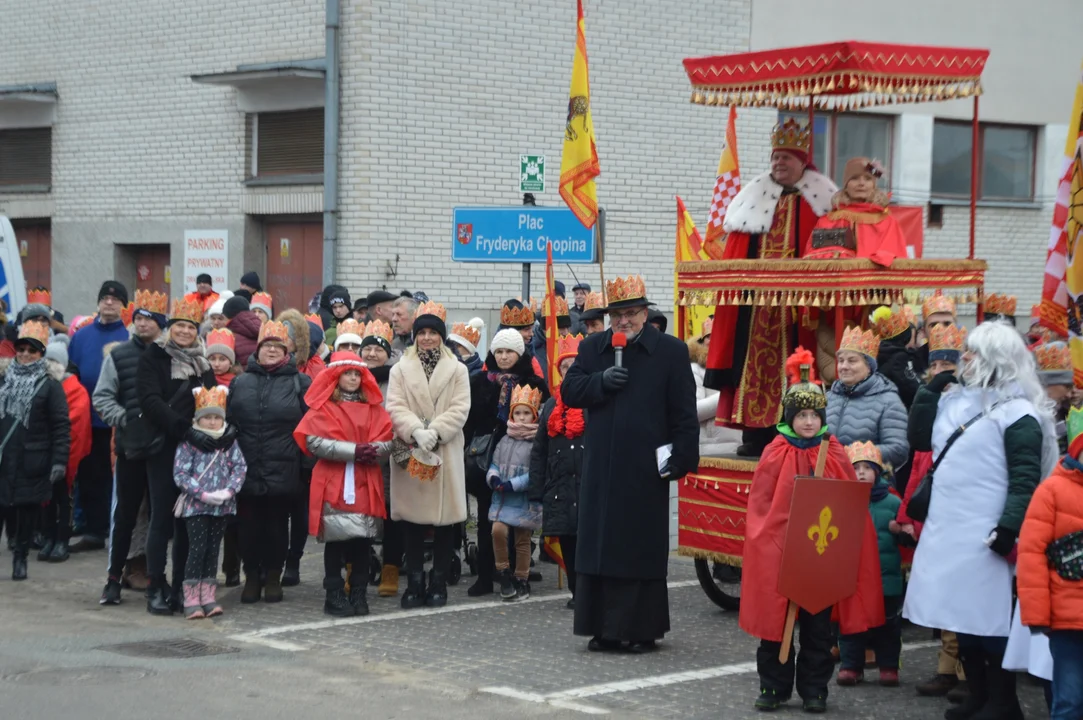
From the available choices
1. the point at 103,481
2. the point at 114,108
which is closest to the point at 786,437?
the point at 103,481

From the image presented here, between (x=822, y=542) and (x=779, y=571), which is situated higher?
(x=822, y=542)

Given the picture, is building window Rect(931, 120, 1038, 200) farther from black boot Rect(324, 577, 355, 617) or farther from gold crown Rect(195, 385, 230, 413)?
gold crown Rect(195, 385, 230, 413)

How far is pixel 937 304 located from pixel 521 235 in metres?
4.58

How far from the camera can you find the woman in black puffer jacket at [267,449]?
988 cm

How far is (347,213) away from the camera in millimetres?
17406

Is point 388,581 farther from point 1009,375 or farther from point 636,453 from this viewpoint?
point 1009,375

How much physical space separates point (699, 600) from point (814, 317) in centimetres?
222

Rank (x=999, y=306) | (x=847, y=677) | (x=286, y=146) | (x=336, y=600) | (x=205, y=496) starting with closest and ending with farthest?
(x=847, y=677) < (x=205, y=496) < (x=336, y=600) < (x=999, y=306) < (x=286, y=146)

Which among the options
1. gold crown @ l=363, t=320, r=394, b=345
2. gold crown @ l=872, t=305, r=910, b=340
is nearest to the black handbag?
gold crown @ l=872, t=305, r=910, b=340

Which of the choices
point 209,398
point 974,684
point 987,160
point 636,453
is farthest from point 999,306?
point 987,160

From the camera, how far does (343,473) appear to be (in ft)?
32.4

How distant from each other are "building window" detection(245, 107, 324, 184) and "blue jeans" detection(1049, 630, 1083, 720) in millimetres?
13146

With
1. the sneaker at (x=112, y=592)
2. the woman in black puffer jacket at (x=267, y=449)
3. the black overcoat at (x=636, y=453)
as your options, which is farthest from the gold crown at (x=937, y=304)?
the sneaker at (x=112, y=592)

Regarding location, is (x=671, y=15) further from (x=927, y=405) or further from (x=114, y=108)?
(x=927, y=405)
